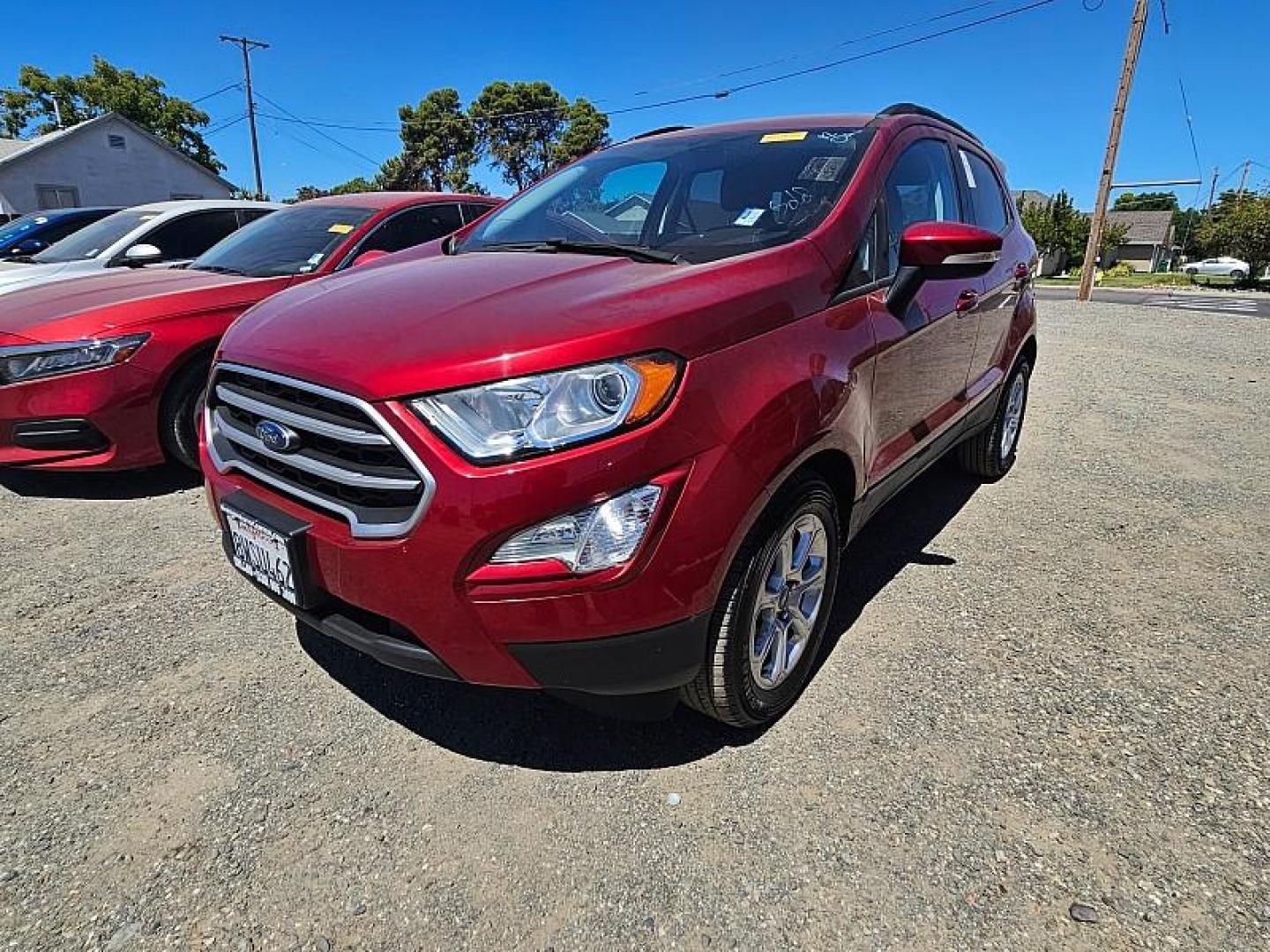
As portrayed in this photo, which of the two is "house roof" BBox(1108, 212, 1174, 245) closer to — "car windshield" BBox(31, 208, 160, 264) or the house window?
the house window

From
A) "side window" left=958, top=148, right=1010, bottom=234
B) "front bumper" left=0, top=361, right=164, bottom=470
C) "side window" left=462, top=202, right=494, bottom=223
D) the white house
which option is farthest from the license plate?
the white house

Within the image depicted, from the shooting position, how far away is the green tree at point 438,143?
168 feet

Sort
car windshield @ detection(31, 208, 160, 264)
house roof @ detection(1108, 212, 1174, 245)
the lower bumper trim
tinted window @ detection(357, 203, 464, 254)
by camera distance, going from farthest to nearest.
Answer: house roof @ detection(1108, 212, 1174, 245)
car windshield @ detection(31, 208, 160, 264)
tinted window @ detection(357, 203, 464, 254)
the lower bumper trim

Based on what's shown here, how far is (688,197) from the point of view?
2824mm

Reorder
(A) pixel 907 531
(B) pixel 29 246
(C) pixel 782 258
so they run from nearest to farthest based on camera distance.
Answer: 1. (C) pixel 782 258
2. (A) pixel 907 531
3. (B) pixel 29 246

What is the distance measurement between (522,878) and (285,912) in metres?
0.52

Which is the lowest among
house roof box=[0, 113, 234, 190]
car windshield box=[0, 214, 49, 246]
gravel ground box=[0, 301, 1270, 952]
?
gravel ground box=[0, 301, 1270, 952]

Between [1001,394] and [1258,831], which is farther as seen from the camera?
[1001,394]

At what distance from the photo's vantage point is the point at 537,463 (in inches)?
60.2

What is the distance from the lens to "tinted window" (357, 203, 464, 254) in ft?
16.3

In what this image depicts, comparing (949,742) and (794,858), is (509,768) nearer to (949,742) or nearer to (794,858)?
(794,858)

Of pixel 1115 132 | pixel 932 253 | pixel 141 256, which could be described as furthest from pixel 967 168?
pixel 1115 132

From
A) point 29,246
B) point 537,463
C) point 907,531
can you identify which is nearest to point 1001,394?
point 907,531

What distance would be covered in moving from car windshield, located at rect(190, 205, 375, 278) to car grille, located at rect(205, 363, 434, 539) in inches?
113
